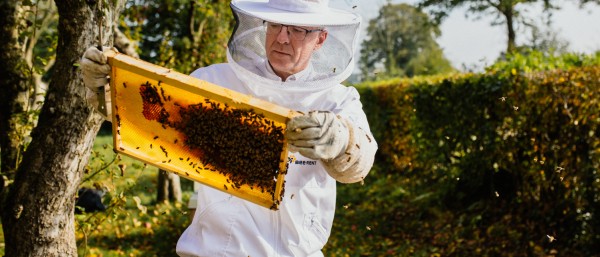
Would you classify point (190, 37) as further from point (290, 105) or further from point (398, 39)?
point (398, 39)

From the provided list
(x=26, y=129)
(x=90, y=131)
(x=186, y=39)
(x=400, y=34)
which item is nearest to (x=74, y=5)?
(x=90, y=131)

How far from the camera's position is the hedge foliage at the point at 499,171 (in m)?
5.95

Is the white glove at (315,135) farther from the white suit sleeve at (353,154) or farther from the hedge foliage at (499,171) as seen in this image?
the hedge foliage at (499,171)

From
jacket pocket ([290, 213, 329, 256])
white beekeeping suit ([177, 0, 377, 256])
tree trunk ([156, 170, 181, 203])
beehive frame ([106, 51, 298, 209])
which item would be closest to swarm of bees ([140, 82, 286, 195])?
beehive frame ([106, 51, 298, 209])

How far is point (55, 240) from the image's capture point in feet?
11.2

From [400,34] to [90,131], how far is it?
192 feet

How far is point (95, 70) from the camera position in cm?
228

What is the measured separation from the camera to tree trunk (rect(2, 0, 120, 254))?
3305 millimetres

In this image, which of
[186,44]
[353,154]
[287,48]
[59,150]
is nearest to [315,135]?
[353,154]

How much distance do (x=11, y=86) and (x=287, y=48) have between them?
9.37 ft

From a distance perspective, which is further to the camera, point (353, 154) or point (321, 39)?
point (321, 39)

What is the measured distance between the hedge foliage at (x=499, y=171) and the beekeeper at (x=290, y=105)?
2.11 m

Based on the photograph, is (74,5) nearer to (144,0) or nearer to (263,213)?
(263,213)

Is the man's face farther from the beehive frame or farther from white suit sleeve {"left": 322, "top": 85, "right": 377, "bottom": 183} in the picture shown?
the beehive frame
